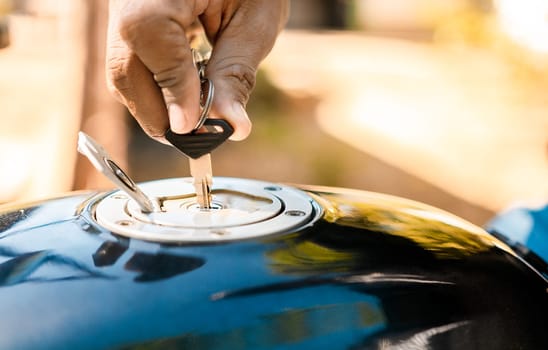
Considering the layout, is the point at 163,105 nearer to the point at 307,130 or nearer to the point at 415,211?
the point at 415,211

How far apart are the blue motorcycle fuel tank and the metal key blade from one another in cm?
2

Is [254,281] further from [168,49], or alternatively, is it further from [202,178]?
[168,49]

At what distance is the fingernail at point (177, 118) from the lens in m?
1.12

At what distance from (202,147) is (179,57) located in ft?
0.49

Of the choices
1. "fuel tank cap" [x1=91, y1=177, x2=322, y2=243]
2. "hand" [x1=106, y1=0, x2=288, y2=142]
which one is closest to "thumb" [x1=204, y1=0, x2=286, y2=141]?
"hand" [x1=106, y1=0, x2=288, y2=142]

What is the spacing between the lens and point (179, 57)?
3.57 feet

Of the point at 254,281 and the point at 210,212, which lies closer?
the point at 254,281

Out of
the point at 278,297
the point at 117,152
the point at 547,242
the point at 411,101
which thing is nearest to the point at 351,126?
the point at 411,101

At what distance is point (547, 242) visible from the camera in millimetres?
1433

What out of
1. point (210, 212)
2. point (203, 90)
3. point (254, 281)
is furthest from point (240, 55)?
point (254, 281)

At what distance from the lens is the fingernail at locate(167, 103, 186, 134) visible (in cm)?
112

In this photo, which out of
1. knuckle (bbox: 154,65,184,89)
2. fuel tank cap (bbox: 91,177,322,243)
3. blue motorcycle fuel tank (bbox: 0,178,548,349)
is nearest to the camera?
blue motorcycle fuel tank (bbox: 0,178,548,349)

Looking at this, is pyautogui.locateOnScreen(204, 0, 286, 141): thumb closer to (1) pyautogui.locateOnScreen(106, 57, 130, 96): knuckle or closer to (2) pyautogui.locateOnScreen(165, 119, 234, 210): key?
(2) pyautogui.locateOnScreen(165, 119, 234, 210): key

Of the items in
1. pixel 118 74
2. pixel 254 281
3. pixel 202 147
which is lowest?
pixel 254 281
